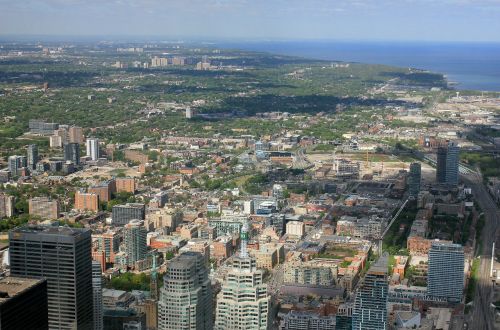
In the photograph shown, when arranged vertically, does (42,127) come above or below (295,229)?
above

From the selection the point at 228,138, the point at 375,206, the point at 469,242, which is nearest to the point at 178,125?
the point at 228,138

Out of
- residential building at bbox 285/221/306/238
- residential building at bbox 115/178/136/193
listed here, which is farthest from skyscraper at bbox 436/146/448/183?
residential building at bbox 115/178/136/193

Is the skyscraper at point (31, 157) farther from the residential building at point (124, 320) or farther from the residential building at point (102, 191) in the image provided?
the residential building at point (124, 320)

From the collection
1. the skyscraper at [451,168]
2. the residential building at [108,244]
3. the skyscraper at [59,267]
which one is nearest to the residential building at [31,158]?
the residential building at [108,244]

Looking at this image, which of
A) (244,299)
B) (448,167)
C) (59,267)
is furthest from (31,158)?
(244,299)

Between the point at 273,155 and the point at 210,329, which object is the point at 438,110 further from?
the point at 210,329

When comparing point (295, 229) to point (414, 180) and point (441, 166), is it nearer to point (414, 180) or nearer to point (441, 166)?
point (414, 180)

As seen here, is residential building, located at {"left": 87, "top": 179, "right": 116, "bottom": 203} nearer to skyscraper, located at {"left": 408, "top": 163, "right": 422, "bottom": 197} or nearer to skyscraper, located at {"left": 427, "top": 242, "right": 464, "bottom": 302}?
skyscraper, located at {"left": 408, "top": 163, "right": 422, "bottom": 197}
